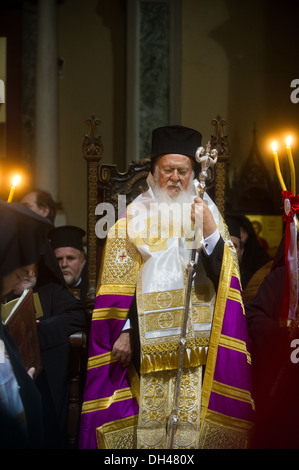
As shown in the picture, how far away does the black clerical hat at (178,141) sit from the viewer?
3.11 meters

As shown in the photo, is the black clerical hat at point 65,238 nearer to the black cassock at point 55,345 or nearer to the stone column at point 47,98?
the black cassock at point 55,345

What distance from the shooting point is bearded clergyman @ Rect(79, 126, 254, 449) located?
287cm

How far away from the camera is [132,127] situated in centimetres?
662

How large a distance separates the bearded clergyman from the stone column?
3.83 metres

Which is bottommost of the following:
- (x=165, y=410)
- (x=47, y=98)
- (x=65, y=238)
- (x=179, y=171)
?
(x=165, y=410)

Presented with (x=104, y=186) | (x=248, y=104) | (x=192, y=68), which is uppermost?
(x=192, y=68)

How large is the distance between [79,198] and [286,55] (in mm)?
3050

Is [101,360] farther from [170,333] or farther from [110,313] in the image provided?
[170,333]

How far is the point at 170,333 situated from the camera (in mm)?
2887

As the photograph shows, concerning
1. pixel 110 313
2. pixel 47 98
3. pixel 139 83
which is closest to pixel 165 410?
pixel 110 313

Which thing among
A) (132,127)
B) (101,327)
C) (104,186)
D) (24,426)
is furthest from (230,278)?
(132,127)

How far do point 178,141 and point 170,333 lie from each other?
1029 mm

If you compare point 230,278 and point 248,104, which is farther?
point 248,104

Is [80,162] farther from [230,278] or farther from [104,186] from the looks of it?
[230,278]
